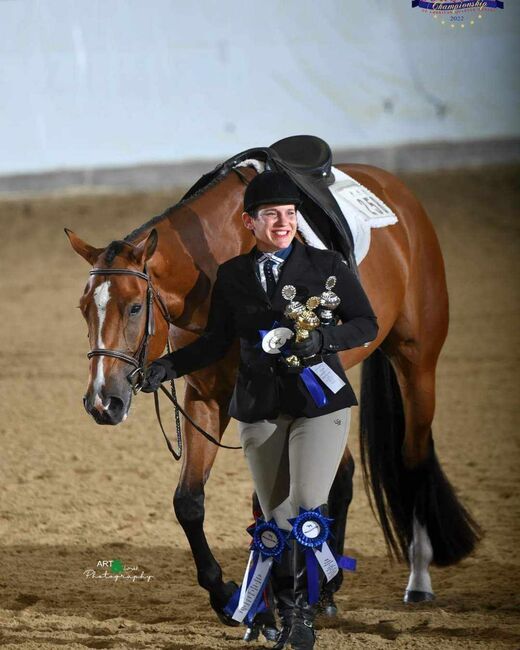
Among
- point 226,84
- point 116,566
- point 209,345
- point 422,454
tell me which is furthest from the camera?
point 226,84

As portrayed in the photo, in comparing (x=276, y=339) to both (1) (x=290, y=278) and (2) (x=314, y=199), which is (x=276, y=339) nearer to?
(1) (x=290, y=278)

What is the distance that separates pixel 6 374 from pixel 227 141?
3.08 metres

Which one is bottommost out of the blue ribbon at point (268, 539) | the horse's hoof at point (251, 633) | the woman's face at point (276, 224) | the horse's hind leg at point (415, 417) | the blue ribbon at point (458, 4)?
the horse's hoof at point (251, 633)

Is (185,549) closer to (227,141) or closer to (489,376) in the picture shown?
(489,376)

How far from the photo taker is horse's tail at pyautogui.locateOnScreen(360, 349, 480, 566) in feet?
13.9

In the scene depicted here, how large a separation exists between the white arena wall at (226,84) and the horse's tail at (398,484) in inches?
144

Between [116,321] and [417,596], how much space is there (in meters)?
1.74

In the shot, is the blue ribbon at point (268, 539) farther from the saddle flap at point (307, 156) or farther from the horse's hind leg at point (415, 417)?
the saddle flap at point (307, 156)

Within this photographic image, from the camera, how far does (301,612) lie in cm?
296

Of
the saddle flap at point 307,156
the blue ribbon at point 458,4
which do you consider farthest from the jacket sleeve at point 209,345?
the blue ribbon at point 458,4

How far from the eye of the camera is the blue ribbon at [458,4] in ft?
15.6

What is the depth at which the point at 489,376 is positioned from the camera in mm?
7168

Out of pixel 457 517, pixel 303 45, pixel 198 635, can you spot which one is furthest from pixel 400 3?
pixel 198 635

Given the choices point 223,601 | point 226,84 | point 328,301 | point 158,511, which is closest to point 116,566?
point 158,511
